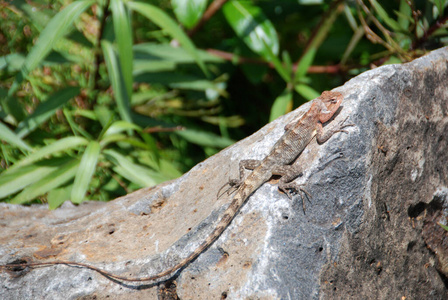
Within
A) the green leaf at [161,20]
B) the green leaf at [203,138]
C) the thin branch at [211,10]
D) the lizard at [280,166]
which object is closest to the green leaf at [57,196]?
the lizard at [280,166]

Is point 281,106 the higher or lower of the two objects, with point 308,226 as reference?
higher

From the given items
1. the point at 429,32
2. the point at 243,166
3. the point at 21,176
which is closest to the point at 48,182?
the point at 21,176

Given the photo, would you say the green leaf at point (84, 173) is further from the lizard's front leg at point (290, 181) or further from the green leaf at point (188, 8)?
the lizard's front leg at point (290, 181)

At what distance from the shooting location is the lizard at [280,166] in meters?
2.94

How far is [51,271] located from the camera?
3.08 meters

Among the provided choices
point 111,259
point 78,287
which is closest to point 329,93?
point 111,259

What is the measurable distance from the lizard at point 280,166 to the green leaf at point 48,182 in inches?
49.9

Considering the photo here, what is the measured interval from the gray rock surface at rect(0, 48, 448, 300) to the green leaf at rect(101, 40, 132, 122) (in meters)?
1.21

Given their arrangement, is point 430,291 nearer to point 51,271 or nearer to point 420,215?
point 420,215

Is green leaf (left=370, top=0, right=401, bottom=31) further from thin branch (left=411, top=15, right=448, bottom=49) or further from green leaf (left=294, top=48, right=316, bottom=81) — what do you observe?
green leaf (left=294, top=48, right=316, bottom=81)

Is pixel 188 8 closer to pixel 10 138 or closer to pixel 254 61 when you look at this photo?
pixel 254 61

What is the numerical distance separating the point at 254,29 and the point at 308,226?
2941mm

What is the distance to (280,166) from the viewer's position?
11.4 ft

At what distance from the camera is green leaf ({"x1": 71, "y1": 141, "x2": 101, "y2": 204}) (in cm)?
415
